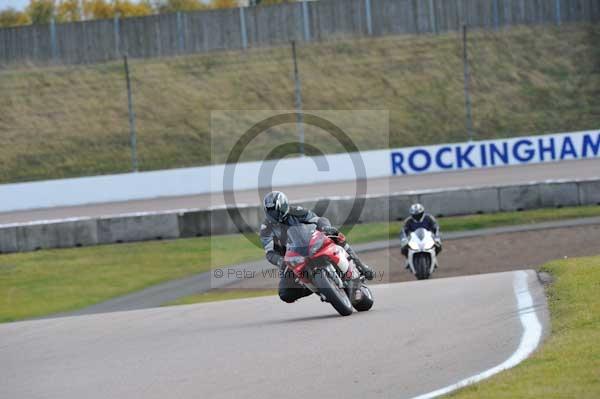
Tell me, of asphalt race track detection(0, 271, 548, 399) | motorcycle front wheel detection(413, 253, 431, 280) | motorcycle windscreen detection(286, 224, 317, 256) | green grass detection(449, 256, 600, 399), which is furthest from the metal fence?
green grass detection(449, 256, 600, 399)

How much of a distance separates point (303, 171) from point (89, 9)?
4357 cm

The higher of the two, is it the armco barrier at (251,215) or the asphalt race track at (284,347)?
the armco barrier at (251,215)

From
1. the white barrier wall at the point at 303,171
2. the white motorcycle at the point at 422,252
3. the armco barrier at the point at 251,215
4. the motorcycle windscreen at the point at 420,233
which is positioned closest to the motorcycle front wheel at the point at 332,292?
the white motorcycle at the point at 422,252

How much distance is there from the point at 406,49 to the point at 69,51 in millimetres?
13404

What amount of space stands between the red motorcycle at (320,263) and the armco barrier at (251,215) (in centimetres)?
1380

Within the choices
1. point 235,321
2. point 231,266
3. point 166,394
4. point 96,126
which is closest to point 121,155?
point 96,126

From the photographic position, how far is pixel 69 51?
46219mm

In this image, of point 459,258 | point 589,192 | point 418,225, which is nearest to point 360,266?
point 418,225

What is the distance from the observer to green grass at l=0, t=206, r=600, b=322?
20.8 m

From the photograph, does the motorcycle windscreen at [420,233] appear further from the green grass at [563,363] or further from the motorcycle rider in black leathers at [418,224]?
the green grass at [563,363]

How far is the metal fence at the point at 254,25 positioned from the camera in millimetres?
46125

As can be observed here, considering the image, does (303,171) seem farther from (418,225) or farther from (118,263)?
(418,225)

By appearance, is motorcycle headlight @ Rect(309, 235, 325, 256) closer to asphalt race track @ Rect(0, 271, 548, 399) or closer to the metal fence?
asphalt race track @ Rect(0, 271, 548, 399)

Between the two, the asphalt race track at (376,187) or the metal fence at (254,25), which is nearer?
the asphalt race track at (376,187)
